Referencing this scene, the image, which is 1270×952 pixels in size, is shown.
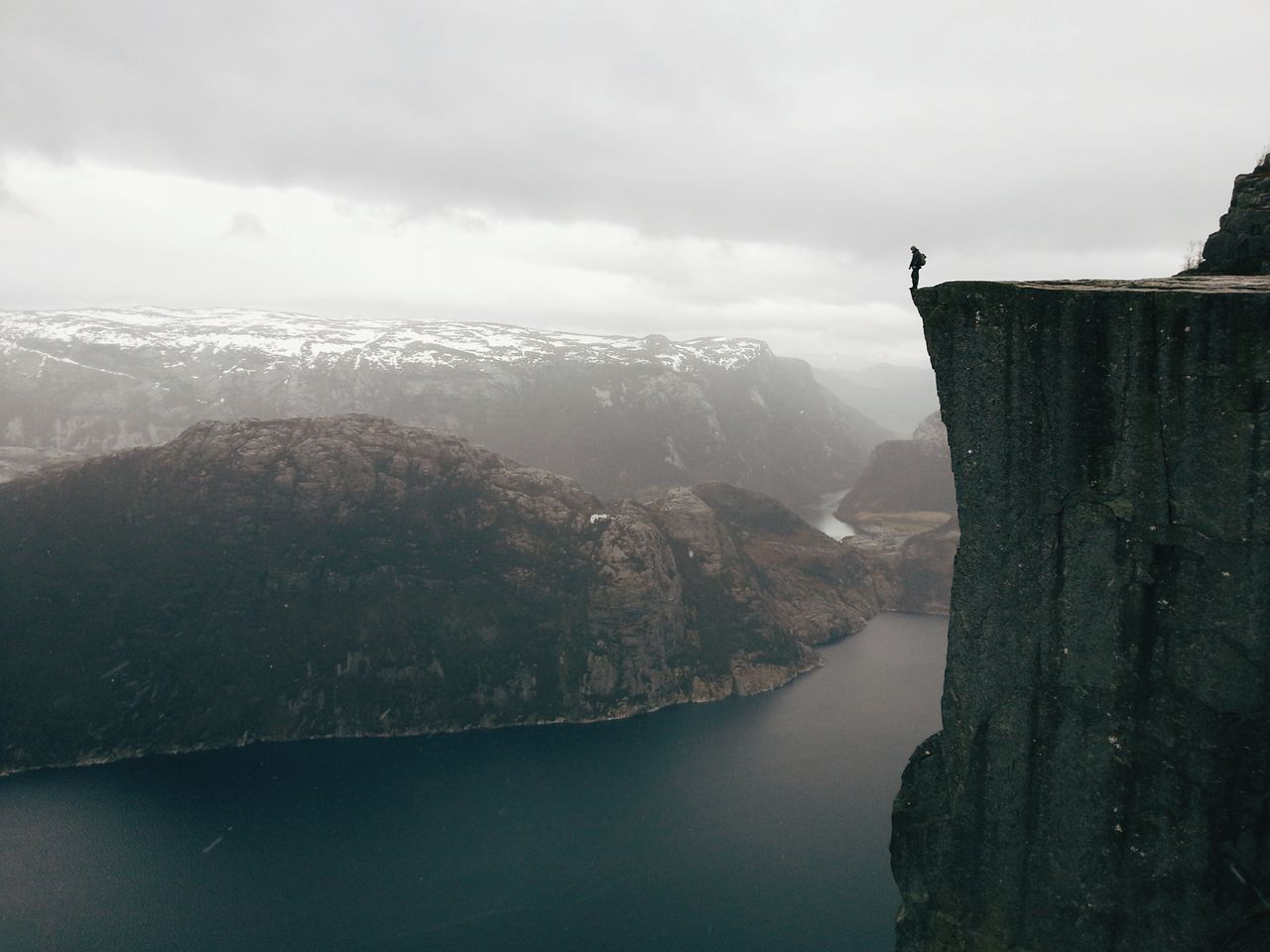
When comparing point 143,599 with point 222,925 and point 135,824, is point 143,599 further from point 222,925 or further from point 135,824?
point 222,925

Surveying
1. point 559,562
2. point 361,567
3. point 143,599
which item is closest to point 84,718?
point 143,599

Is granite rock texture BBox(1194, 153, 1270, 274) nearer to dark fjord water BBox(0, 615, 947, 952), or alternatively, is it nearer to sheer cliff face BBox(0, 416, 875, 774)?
dark fjord water BBox(0, 615, 947, 952)

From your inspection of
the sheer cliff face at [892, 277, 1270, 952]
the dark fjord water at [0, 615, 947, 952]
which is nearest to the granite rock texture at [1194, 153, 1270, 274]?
the sheer cliff face at [892, 277, 1270, 952]

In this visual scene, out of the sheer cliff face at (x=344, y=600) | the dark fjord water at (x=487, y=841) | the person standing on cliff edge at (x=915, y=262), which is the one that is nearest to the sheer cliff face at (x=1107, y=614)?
the person standing on cliff edge at (x=915, y=262)

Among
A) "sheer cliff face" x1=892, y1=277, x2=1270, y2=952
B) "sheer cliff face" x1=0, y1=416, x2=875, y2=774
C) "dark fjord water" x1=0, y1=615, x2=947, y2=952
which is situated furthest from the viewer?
"sheer cliff face" x1=0, y1=416, x2=875, y2=774

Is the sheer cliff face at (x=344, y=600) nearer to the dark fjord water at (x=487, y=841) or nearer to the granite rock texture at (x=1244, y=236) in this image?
the dark fjord water at (x=487, y=841)
